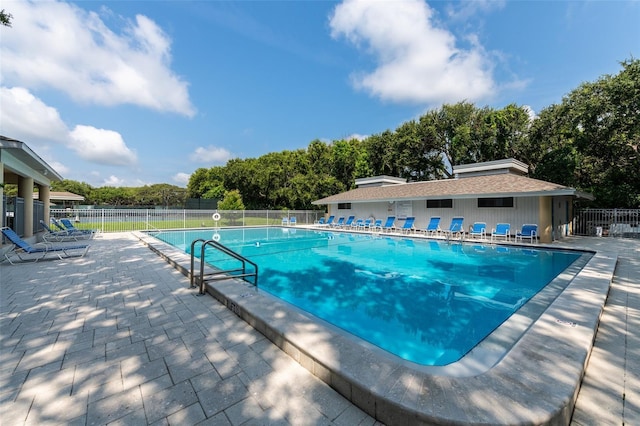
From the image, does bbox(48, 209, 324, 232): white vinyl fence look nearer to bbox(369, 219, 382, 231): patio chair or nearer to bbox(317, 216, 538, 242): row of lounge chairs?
bbox(317, 216, 538, 242): row of lounge chairs

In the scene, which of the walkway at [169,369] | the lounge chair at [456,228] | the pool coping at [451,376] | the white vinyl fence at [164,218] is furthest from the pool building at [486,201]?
the pool coping at [451,376]

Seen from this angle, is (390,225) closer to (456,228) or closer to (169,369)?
(456,228)

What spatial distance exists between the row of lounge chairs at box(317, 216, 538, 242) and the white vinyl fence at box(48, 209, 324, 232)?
541cm

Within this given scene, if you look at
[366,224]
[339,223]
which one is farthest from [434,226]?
[339,223]

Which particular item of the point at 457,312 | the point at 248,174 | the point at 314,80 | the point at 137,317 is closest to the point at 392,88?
the point at 314,80

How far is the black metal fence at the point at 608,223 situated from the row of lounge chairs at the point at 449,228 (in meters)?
6.06

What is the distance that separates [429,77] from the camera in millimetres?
20578

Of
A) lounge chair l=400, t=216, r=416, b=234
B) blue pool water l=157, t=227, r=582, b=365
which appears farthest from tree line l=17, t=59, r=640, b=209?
blue pool water l=157, t=227, r=582, b=365

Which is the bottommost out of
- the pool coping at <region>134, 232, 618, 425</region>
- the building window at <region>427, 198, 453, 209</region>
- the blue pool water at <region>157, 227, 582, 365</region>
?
the blue pool water at <region>157, 227, 582, 365</region>

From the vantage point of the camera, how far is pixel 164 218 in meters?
20.6

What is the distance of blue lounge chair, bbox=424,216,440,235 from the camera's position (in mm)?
16094

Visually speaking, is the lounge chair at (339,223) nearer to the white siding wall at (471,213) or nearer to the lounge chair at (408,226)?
the white siding wall at (471,213)

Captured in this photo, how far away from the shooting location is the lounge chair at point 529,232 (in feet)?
41.0

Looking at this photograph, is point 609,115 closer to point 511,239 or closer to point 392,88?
point 511,239
